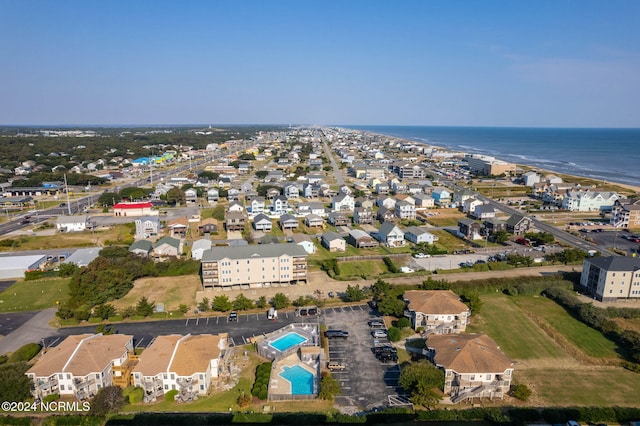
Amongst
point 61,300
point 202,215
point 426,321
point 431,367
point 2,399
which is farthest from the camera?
point 202,215

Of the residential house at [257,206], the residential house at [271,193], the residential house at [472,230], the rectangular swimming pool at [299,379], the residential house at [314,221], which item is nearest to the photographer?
the rectangular swimming pool at [299,379]

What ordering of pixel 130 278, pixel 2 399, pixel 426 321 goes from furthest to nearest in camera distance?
pixel 130 278
pixel 426 321
pixel 2 399

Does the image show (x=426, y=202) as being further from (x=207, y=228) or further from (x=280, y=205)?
(x=207, y=228)

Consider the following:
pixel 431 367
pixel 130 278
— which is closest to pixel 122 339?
pixel 130 278

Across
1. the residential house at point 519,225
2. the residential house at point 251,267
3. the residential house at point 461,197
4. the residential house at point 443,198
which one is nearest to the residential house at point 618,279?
the residential house at point 519,225

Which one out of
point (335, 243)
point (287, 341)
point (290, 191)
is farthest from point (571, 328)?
point (290, 191)

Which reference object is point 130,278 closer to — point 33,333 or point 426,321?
point 33,333

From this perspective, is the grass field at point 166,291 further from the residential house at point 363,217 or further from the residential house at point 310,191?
the residential house at point 310,191
